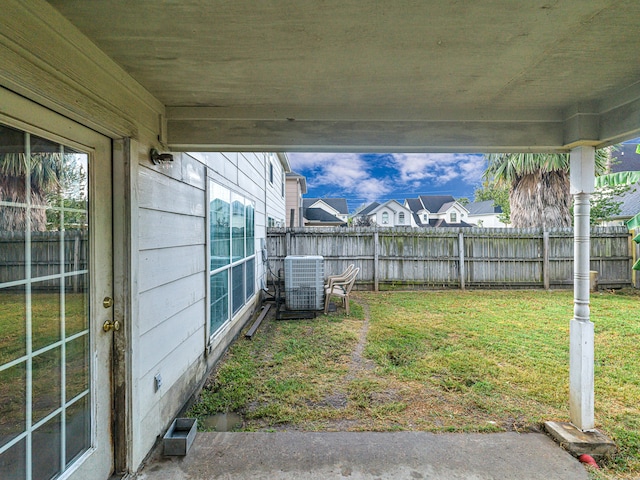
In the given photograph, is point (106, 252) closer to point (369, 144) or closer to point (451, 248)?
point (369, 144)

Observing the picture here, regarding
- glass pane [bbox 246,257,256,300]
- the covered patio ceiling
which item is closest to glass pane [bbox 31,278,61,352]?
the covered patio ceiling

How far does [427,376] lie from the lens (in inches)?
128

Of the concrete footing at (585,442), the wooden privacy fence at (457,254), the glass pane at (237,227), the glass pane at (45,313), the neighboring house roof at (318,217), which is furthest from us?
the neighboring house roof at (318,217)

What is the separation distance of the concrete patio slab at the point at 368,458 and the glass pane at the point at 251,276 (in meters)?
3.15

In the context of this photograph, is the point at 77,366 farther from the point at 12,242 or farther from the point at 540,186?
the point at 540,186

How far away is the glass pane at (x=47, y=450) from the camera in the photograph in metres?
1.35

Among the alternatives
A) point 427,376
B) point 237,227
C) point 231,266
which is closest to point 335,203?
point 237,227

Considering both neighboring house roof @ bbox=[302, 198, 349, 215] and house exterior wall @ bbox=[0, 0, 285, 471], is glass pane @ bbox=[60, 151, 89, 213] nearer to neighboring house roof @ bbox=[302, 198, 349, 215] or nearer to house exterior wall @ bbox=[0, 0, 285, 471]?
house exterior wall @ bbox=[0, 0, 285, 471]

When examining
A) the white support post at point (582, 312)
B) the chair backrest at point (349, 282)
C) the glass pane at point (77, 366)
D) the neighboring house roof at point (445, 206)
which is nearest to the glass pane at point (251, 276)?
the chair backrest at point (349, 282)

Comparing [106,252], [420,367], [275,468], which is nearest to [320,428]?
[275,468]

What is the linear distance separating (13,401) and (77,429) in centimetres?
47

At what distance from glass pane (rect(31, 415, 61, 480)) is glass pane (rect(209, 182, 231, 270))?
205cm

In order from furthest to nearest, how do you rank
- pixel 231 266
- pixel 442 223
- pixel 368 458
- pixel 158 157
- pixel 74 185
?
pixel 442 223 → pixel 231 266 → pixel 158 157 → pixel 368 458 → pixel 74 185

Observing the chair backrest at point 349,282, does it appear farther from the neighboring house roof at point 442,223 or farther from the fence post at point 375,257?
the neighboring house roof at point 442,223
